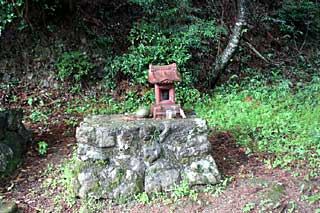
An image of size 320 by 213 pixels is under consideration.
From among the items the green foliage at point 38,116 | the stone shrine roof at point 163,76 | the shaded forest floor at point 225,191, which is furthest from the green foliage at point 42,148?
the stone shrine roof at point 163,76

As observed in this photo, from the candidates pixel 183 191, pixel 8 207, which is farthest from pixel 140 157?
pixel 8 207

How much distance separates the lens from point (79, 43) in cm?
766

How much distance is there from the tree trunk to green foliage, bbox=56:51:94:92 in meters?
2.47

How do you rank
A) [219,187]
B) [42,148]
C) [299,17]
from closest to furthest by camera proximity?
1. [219,187]
2. [42,148]
3. [299,17]

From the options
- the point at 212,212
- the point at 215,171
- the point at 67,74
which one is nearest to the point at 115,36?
the point at 67,74

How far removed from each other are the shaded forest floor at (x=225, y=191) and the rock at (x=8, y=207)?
13cm

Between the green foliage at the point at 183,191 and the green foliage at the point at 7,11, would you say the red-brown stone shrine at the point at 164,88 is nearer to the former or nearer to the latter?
the green foliage at the point at 183,191

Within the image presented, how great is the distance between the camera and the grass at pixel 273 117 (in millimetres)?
4785

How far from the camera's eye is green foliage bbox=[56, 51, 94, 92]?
287 inches

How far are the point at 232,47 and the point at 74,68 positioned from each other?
3.12 meters

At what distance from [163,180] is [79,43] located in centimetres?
443

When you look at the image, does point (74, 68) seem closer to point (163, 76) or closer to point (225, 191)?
point (163, 76)

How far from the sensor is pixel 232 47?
7.55m

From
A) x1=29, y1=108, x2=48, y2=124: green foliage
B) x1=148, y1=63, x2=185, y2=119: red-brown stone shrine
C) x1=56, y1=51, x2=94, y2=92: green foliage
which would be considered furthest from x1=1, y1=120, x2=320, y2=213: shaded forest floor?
x1=56, y1=51, x2=94, y2=92: green foliage
